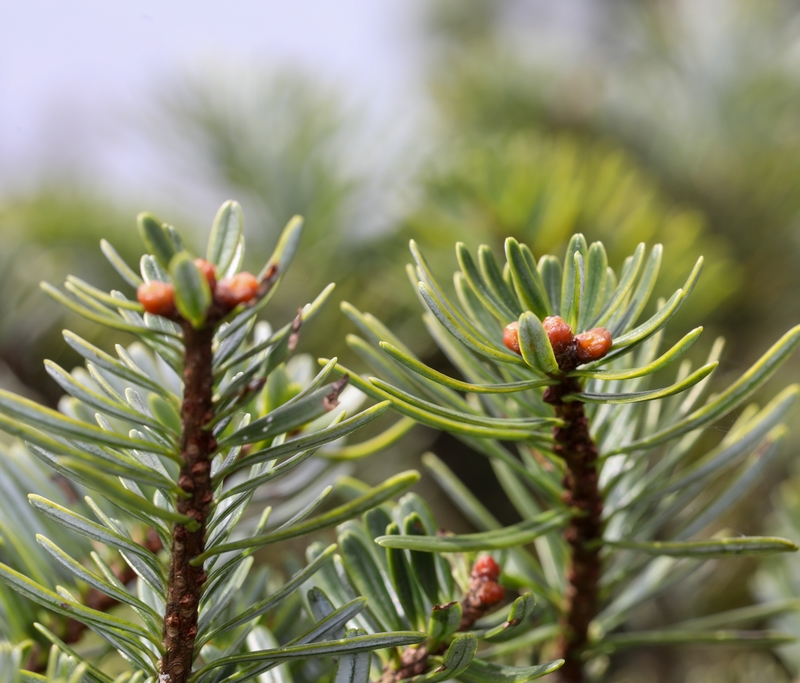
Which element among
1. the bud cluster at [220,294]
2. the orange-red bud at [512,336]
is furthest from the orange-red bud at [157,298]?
the orange-red bud at [512,336]

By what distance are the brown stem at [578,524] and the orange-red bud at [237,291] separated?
0.40ft

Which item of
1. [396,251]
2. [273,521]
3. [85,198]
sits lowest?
[273,521]

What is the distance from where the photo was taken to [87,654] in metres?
0.31

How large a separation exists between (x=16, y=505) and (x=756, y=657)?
0.57m

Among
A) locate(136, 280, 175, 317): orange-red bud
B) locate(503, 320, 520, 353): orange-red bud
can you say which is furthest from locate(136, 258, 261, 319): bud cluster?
locate(503, 320, 520, 353): orange-red bud

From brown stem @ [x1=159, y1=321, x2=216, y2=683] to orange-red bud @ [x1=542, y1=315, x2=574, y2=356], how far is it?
4.7 inches

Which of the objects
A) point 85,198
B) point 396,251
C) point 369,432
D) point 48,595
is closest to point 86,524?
point 48,595

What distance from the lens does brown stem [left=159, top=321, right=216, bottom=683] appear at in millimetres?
207

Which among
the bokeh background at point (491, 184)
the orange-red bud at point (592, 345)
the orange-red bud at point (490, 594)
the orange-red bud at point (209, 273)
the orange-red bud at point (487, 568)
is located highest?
the bokeh background at point (491, 184)

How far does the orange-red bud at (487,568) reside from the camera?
0.94 feet

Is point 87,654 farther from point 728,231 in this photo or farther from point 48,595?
point 728,231

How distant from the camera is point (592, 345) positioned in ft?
0.81

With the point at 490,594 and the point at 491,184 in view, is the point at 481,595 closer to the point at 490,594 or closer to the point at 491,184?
the point at 490,594

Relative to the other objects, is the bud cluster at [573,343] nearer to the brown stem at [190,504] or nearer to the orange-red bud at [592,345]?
the orange-red bud at [592,345]
